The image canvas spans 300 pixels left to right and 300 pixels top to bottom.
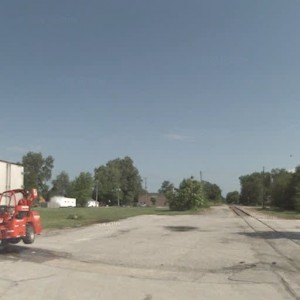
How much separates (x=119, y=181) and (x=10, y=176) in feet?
508

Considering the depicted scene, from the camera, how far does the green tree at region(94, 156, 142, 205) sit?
558 feet

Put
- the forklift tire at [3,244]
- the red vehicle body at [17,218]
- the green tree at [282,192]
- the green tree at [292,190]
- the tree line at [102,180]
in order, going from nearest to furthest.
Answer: the red vehicle body at [17,218], the forklift tire at [3,244], the green tree at [292,190], the green tree at [282,192], the tree line at [102,180]

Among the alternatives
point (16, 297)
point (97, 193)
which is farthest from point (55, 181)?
point (16, 297)

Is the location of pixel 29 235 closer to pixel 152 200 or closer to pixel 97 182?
pixel 97 182

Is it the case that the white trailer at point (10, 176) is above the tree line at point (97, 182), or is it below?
below

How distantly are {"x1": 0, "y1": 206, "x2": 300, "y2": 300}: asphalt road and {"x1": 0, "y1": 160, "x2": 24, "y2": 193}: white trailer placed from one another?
267 centimetres

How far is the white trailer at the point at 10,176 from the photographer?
20.1 meters

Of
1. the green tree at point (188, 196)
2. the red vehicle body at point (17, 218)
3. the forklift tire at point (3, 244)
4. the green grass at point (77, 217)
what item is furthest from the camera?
the green tree at point (188, 196)

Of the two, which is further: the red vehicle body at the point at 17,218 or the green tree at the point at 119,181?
the green tree at the point at 119,181

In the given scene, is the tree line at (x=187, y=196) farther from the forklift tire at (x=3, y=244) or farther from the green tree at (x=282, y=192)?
the forklift tire at (x=3, y=244)

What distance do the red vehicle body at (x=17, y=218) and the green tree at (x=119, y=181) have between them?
146m

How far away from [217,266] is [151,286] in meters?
3.38

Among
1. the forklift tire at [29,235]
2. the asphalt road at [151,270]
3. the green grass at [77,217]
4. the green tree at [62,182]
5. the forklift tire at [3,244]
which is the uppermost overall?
the green tree at [62,182]

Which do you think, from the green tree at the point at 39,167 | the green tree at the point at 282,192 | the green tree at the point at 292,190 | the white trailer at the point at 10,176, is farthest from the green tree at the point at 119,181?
the white trailer at the point at 10,176
